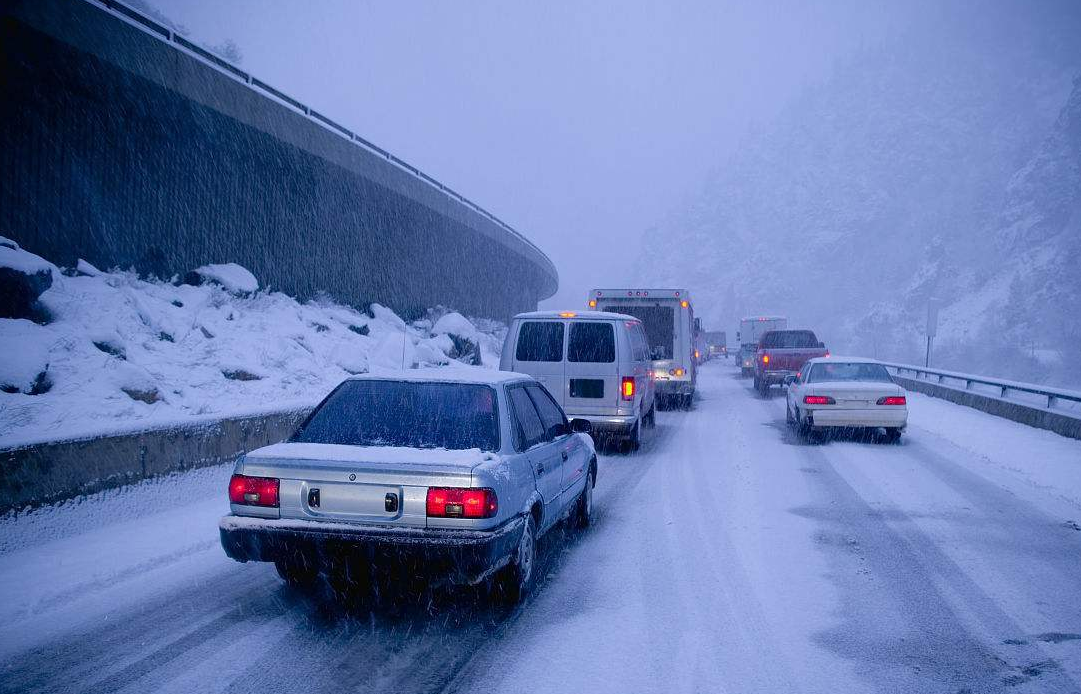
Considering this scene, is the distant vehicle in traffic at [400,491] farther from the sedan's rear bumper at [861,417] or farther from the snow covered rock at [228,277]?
the snow covered rock at [228,277]

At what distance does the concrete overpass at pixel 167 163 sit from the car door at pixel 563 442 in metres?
10.7

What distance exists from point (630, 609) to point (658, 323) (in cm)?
1294

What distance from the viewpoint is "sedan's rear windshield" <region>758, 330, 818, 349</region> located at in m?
22.4

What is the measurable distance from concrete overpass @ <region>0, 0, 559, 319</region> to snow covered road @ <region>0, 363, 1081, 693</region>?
26.2ft

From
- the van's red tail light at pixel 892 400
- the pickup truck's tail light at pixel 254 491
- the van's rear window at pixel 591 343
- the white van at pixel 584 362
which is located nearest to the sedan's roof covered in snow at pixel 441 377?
the pickup truck's tail light at pixel 254 491

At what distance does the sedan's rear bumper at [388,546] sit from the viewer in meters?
4.26

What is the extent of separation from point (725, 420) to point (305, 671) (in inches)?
537

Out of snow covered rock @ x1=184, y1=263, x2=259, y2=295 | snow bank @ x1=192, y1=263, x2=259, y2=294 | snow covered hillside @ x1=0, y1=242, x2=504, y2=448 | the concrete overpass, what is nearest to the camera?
snow covered hillside @ x1=0, y1=242, x2=504, y2=448

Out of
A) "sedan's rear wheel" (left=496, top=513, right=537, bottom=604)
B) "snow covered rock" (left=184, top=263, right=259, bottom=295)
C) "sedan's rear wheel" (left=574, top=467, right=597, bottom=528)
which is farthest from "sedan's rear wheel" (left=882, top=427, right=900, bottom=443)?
"snow covered rock" (left=184, top=263, right=259, bottom=295)

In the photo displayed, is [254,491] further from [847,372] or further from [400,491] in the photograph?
[847,372]

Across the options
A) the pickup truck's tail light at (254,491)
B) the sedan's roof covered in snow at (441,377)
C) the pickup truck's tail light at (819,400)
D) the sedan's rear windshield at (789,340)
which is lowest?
the pickup truck's tail light at (254,491)

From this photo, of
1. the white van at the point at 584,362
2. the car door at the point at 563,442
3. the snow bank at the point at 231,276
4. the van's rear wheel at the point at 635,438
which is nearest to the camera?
the car door at the point at 563,442

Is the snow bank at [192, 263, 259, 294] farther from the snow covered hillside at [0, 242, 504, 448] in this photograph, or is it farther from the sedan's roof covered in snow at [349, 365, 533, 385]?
the sedan's roof covered in snow at [349, 365, 533, 385]

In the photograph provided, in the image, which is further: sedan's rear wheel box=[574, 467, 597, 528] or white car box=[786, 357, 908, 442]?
white car box=[786, 357, 908, 442]
